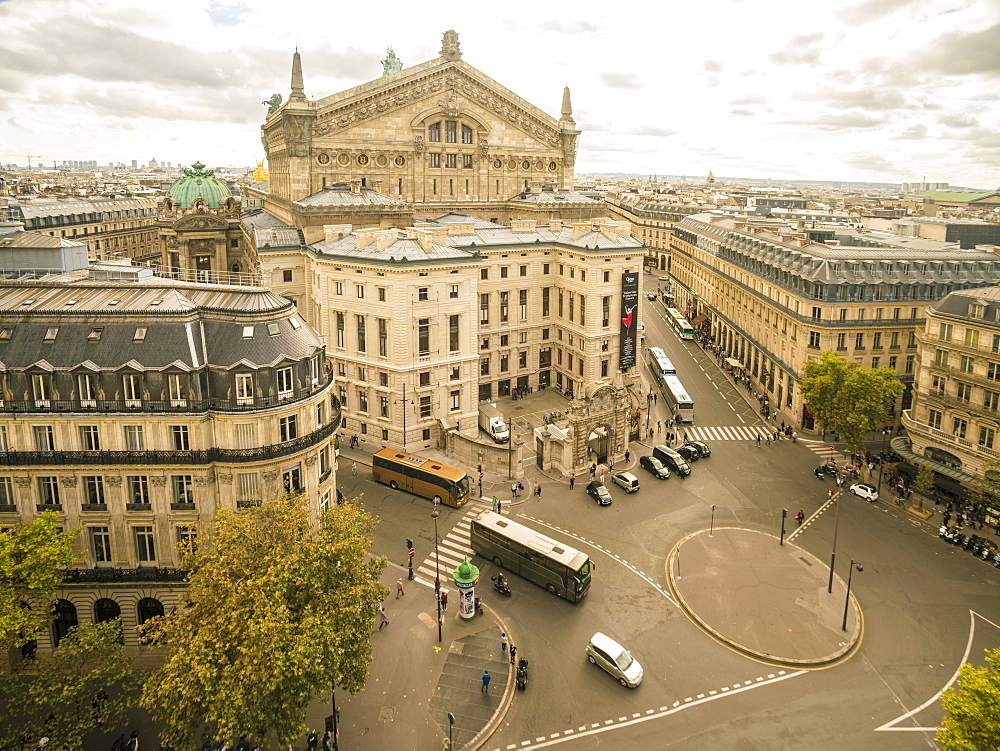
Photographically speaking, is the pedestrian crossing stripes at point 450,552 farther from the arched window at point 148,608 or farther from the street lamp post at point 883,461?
the street lamp post at point 883,461

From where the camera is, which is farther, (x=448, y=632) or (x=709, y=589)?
(x=709, y=589)

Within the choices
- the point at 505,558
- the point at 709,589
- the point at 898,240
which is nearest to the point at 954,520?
the point at 709,589

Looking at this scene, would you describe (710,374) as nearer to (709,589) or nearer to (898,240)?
(898,240)

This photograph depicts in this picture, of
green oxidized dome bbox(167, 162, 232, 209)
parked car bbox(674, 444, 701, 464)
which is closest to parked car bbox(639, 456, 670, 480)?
parked car bbox(674, 444, 701, 464)

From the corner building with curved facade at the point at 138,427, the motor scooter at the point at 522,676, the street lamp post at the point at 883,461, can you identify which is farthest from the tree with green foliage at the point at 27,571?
the street lamp post at the point at 883,461

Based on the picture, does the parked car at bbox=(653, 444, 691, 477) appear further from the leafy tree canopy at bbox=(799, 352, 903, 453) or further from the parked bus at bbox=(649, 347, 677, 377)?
the parked bus at bbox=(649, 347, 677, 377)

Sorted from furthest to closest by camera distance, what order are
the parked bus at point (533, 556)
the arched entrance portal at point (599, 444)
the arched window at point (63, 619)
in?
1. the arched entrance portal at point (599, 444)
2. the parked bus at point (533, 556)
3. the arched window at point (63, 619)
